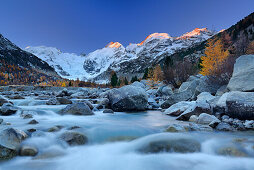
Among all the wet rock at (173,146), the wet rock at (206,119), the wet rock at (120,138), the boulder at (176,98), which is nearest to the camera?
the wet rock at (173,146)

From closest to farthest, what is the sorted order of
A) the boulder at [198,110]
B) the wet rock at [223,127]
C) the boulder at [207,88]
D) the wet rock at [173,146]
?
the wet rock at [173,146]
the wet rock at [223,127]
the boulder at [198,110]
the boulder at [207,88]

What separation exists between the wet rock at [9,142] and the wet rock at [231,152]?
314 centimetres

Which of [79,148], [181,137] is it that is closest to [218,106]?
[181,137]

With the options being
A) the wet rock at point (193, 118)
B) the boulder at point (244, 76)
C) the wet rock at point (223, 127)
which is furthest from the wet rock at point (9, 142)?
the boulder at point (244, 76)

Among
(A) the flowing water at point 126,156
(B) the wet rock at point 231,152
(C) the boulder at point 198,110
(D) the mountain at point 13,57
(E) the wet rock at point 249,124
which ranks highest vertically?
(D) the mountain at point 13,57

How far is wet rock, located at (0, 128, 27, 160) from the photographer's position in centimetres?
213

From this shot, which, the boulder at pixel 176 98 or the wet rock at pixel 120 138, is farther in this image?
the boulder at pixel 176 98

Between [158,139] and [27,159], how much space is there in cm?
214

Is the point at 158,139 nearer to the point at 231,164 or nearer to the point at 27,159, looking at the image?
the point at 231,164

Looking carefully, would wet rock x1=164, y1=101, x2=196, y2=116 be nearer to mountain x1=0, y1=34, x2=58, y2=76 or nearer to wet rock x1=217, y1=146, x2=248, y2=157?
wet rock x1=217, y1=146, x2=248, y2=157

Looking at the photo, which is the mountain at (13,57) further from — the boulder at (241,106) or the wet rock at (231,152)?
the wet rock at (231,152)

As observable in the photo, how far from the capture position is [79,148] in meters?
2.66

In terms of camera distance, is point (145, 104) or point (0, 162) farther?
point (145, 104)

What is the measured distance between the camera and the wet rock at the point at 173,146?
2.47 meters
